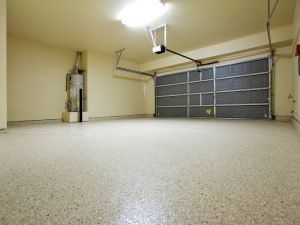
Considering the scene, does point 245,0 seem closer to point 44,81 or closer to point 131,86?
point 131,86

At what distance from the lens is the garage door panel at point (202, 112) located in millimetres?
7090

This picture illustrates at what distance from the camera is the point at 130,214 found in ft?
2.41

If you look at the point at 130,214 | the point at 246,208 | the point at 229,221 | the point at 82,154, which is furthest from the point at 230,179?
the point at 82,154

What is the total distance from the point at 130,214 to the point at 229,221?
379mm

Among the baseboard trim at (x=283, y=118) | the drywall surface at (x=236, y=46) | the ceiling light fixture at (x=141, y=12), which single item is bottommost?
the baseboard trim at (x=283, y=118)

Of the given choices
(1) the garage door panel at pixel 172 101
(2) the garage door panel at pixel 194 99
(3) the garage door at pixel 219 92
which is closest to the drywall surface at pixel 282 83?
(3) the garage door at pixel 219 92

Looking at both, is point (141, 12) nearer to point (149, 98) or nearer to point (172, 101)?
point (172, 101)

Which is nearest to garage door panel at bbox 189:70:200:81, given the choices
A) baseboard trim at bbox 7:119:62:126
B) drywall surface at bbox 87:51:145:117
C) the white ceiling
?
the white ceiling

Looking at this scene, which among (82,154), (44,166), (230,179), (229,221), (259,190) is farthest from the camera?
(82,154)

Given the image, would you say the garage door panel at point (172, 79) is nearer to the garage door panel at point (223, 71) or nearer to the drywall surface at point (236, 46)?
the drywall surface at point (236, 46)

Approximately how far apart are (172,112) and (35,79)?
541cm

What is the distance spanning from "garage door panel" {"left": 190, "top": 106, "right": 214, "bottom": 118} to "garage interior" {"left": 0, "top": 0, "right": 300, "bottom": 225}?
0.13 ft

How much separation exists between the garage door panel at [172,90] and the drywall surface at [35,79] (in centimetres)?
401

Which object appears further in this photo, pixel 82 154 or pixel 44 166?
pixel 82 154
